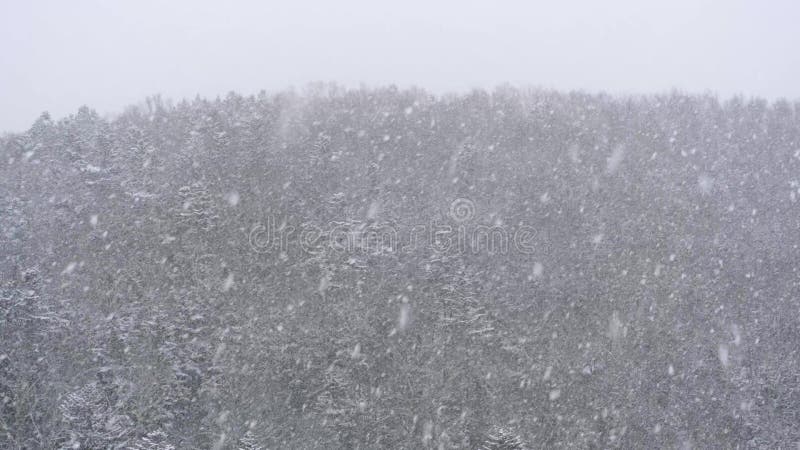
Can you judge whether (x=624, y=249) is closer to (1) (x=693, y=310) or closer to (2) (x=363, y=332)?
(1) (x=693, y=310)

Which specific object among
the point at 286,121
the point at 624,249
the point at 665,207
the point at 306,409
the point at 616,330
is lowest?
the point at 306,409

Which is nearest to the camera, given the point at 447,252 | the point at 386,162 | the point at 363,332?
the point at 363,332

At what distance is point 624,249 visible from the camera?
29.1 m

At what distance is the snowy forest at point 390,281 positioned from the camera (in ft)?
65.0

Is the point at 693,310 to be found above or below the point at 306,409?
above

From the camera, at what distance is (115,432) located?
15344mm

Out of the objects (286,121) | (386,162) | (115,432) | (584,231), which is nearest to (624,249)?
(584,231)

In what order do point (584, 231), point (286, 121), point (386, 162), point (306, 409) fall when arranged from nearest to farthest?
1. point (306, 409)
2. point (584, 231)
3. point (386, 162)
4. point (286, 121)

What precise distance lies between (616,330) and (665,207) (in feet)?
33.7

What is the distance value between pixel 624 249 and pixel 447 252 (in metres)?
9.18

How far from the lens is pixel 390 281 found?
2588cm

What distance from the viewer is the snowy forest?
65.0 feet

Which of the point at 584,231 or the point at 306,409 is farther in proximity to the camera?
the point at 584,231

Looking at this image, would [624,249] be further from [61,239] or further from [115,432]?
[61,239]
